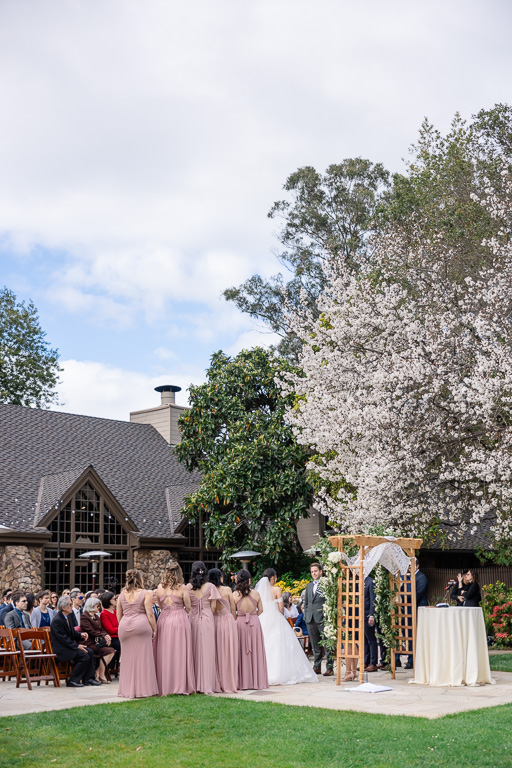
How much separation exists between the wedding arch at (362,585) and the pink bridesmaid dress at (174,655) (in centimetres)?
246

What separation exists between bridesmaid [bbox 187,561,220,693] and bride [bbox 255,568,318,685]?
1583 mm

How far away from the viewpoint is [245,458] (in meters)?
24.9

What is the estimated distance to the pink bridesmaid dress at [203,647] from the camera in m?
12.1

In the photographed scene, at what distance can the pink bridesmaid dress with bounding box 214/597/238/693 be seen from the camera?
485 inches

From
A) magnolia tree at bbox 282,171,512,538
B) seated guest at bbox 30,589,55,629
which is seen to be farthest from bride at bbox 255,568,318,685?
magnolia tree at bbox 282,171,512,538

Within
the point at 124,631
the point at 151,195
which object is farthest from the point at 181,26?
the point at 124,631

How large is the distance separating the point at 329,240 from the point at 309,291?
253 cm

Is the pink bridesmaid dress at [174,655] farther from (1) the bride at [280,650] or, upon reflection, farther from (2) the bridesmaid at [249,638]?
(1) the bride at [280,650]

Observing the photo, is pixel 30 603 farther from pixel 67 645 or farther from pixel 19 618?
pixel 67 645

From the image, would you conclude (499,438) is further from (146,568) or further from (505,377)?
(146,568)

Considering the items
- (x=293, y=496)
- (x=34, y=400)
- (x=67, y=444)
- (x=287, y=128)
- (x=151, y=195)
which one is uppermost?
(x=287, y=128)

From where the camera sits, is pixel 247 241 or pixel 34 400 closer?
pixel 247 241

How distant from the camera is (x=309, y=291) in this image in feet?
124

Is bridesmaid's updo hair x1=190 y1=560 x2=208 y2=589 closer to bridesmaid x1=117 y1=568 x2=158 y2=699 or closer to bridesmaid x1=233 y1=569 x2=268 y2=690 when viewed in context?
bridesmaid x1=233 y1=569 x2=268 y2=690
